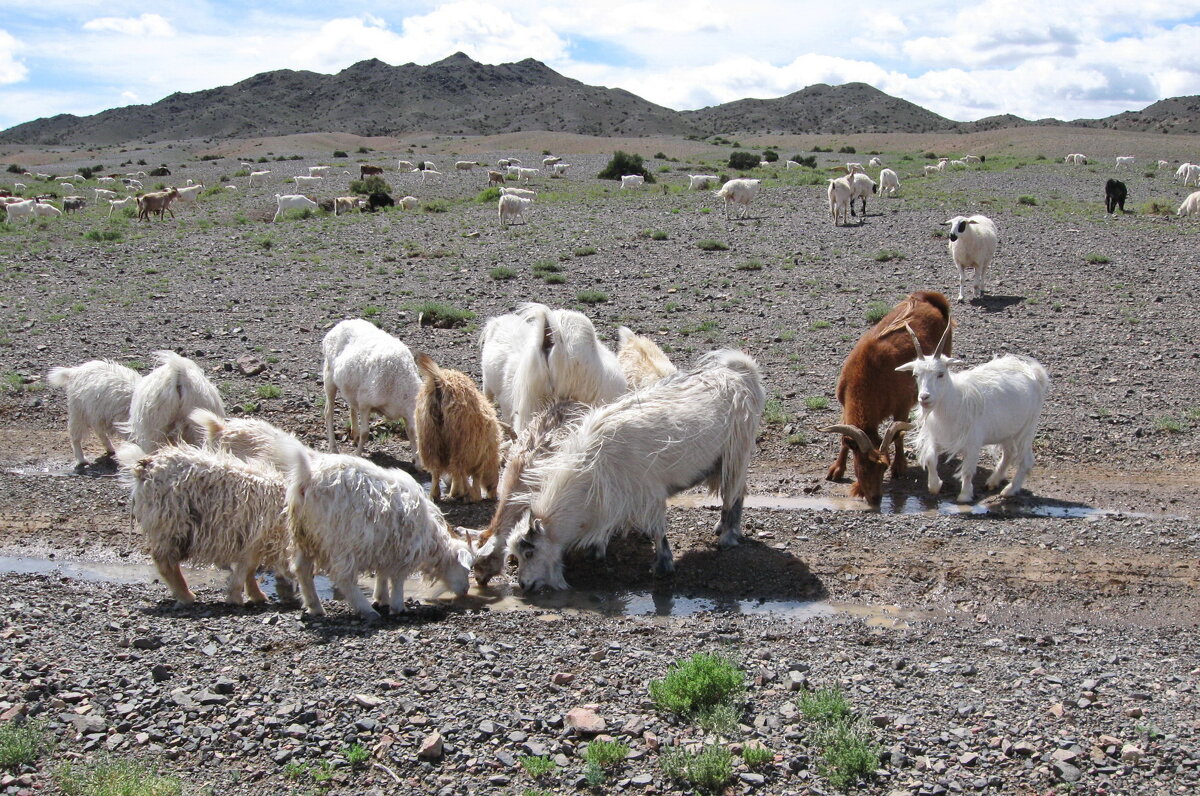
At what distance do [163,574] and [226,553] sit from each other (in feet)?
1.43

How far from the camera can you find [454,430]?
8.48 m

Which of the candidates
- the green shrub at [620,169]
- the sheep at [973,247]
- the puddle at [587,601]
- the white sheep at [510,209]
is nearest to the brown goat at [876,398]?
the puddle at [587,601]

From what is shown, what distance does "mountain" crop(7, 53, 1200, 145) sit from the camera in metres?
127

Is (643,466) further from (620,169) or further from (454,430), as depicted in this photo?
(620,169)

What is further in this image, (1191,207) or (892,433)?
(1191,207)

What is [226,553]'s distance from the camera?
21.7 feet

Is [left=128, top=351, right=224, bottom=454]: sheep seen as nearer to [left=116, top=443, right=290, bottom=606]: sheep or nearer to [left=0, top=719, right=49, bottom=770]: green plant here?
[left=116, top=443, right=290, bottom=606]: sheep

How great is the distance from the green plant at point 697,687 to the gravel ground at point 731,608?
4.3 inches

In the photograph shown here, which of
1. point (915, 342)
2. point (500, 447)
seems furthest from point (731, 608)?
point (915, 342)

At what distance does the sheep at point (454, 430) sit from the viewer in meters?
8.49

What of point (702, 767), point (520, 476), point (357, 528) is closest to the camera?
point (702, 767)

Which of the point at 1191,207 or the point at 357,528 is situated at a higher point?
the point at 1191,207

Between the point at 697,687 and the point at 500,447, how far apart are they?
4356mm

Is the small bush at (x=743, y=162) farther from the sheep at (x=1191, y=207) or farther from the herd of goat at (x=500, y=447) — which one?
the herd of goat at (x=500, y=447)
